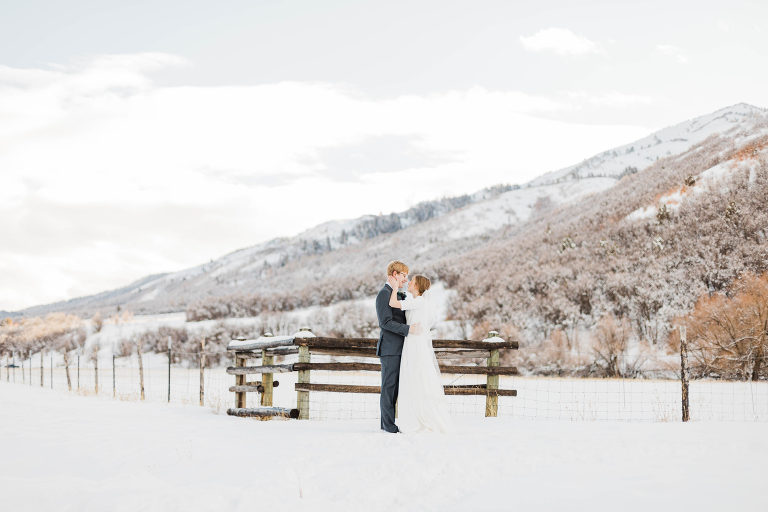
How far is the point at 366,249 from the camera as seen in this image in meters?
129

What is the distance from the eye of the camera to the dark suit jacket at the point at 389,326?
9.34 metres

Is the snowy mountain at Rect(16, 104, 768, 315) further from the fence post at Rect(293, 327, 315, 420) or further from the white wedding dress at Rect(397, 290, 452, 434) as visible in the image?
the white wedding dress at Rect(397, 290, 452, 434)

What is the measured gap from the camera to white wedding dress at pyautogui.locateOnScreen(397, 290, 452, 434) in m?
9.15

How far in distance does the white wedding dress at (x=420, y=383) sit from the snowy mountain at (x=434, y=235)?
52.6 m

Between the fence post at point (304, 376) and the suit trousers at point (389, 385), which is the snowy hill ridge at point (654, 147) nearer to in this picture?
the fence post at point (304, 376)

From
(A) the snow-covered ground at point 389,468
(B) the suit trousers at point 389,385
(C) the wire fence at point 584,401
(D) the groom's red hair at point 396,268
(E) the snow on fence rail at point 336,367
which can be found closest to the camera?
(A) the snow-covered ground at point 389,468

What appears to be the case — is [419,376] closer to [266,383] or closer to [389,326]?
[389,326]

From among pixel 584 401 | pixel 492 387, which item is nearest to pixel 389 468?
pixel 492 387

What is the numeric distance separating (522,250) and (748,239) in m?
23.2

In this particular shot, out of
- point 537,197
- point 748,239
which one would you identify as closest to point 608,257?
point 748,239

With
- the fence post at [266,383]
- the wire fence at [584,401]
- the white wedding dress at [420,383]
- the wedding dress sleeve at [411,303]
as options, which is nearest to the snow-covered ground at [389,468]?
the white wedding dress at [420,383]

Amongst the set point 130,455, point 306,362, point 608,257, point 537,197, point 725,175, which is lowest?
point 130,455

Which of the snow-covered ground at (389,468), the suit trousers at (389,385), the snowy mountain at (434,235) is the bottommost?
the snow-covered ground at (389,468)

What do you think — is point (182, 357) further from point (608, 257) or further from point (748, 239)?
point (748, 239)
